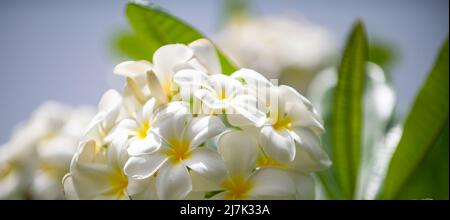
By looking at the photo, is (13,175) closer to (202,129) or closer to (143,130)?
(143,130)

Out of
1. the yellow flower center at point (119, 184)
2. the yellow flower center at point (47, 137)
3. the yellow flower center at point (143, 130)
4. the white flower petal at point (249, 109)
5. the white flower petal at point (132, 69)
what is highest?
the white flower petal at point (132, 69)

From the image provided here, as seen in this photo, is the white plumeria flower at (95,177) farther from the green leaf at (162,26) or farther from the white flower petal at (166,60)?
the green leaf at (162,26)

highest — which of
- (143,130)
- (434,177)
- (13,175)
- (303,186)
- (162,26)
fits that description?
(162,26)

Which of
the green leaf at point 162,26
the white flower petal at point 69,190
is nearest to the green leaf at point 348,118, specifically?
the green leaf at point 162,26

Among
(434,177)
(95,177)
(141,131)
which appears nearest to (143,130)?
(141,131)

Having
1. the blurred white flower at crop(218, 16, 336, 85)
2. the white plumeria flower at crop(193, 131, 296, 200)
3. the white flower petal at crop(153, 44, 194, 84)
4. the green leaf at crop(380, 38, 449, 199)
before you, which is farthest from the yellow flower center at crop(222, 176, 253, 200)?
the blurred white flower at crop(218, 16, 336, 85)

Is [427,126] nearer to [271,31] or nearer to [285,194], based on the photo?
[285,194]

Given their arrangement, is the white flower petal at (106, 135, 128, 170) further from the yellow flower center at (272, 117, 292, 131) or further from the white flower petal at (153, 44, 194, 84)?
the yellow flower center at (272, 117, 292, 131)
